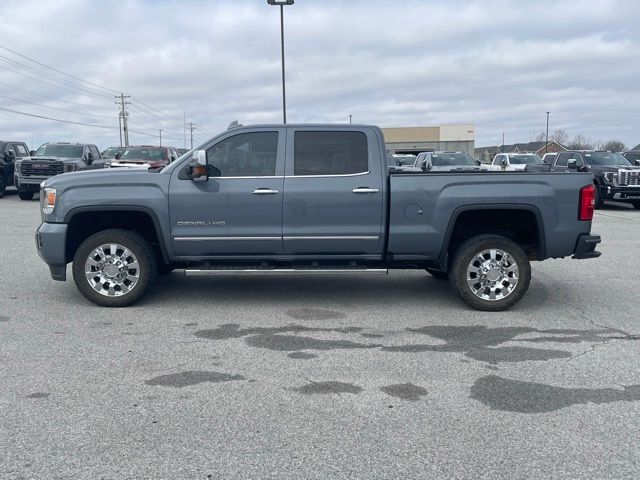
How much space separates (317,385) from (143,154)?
1850cm

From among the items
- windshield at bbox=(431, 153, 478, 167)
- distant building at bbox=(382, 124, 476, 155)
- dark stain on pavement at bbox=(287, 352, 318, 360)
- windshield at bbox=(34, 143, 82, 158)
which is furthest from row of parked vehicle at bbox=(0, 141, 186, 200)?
distant building at bbox=(382, 124, 476, 155)

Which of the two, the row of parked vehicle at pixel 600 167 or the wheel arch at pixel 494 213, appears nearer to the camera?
the wheel arch at pixel 494 213

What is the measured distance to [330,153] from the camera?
7055 millimetres

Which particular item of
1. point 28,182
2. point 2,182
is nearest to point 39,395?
point 28,182

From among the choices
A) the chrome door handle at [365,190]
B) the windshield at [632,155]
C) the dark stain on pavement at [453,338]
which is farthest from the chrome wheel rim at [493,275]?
the windshield at [632,155]

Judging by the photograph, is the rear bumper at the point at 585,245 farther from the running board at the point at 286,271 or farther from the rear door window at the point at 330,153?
the rear door window at the point at 330,153

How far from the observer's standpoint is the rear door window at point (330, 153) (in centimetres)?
699

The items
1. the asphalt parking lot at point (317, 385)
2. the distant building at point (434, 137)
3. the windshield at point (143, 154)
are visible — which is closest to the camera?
the asphalt parking lot at point (317, 385)

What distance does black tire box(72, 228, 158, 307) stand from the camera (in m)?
6.96

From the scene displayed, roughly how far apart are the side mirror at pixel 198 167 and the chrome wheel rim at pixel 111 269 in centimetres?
113

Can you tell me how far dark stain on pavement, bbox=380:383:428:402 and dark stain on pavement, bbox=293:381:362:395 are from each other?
0.22 meters

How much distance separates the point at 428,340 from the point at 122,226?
375 centimetres

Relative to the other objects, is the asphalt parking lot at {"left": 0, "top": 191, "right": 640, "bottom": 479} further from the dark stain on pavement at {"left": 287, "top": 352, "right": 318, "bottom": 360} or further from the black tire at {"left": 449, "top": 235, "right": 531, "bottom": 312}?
the black tire at {"left": 449, "top": 235, "right": 531, "bottom": 312}

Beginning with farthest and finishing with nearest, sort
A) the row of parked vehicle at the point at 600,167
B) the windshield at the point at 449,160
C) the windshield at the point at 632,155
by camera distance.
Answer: the windshield at the point at 632,155 < the windshield at the point at 449,160 < the row of parked vehicle at the point at 600,167
